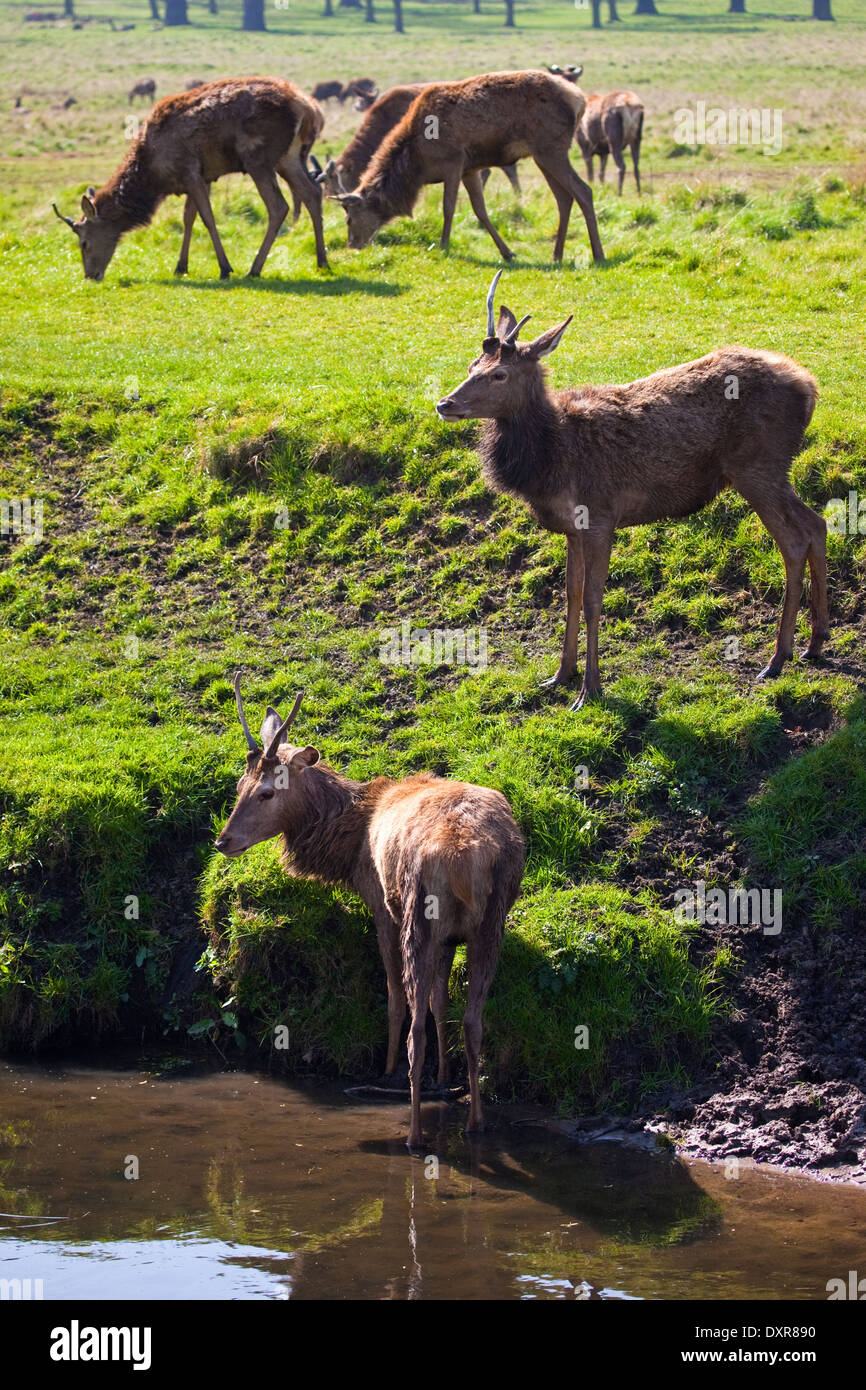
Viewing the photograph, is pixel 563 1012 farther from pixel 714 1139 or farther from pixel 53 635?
pixel 53 635

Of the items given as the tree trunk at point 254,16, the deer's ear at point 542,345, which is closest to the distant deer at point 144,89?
the tree trunk at point 254,16

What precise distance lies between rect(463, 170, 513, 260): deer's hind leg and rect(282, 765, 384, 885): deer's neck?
1202 centimetres

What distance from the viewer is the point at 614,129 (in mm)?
27906

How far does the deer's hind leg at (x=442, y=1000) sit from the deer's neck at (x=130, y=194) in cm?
1485

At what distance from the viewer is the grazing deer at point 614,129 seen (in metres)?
27.9

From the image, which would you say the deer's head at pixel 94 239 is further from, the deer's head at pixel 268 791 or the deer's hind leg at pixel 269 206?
the deer's head at pixel 268 791

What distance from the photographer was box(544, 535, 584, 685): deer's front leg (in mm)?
10680

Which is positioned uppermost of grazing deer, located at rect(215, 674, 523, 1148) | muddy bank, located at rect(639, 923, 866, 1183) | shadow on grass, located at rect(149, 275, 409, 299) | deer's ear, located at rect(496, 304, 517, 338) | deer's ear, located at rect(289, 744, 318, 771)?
shadow on grass, located at rect(149, 275, 409, 299)

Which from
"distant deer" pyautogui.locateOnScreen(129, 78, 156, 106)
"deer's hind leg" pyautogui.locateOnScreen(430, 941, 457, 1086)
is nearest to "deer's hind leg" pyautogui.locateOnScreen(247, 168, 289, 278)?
"deer's hind leg" pyautogui.locateOnScreen(430, 941, 457, 1086)

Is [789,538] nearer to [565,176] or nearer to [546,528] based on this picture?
[546,528]

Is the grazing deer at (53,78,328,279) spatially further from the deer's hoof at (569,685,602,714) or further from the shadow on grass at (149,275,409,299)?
the deer's hoof at (569,685,602,714)


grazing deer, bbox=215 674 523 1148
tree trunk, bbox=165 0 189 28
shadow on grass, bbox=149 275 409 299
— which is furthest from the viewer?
tree trunk, bbox=165 0 189 28

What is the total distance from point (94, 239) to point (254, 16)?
2631 inches
